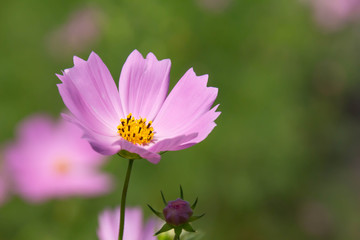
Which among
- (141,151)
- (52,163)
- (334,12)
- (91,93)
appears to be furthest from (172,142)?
(334,12)

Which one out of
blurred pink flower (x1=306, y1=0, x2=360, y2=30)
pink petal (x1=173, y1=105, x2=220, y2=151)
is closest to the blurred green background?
blurred pink flower (x1=306, y1=0, x2=360, y2=30)

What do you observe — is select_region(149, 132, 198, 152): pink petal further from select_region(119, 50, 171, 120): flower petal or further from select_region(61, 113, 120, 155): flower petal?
select_region(119, 50, 171, 120): flower petal

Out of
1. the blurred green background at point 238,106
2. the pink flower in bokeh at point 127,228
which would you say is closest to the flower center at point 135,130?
the pink flower in bokeh at point 127,228

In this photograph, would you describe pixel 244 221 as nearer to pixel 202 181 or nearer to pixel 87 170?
pixel 202 181

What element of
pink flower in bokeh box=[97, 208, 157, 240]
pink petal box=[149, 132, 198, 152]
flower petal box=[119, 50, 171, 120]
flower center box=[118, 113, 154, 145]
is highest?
flower petal box=[119, 50, 171, 120]

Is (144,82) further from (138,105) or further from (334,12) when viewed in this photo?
(334,12)

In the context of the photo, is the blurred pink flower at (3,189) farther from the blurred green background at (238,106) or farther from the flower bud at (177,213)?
the flower bud at (177,213)

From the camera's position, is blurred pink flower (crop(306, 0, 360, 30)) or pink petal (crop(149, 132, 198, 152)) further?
blurred pink flower (crop(306, 0, 360, 30))
